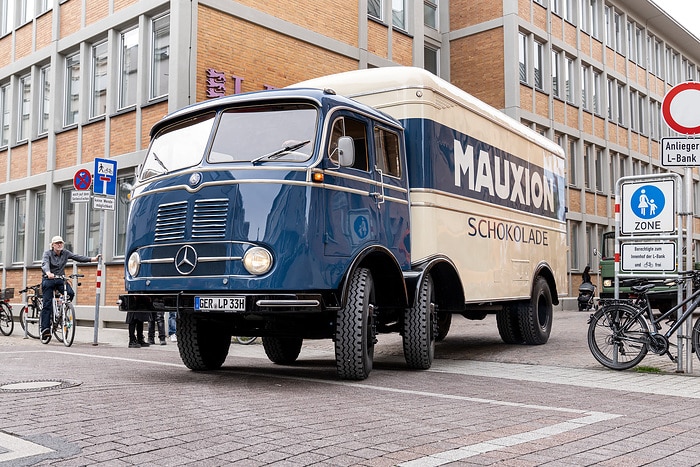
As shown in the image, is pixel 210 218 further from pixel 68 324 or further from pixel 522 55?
pixel 522 55

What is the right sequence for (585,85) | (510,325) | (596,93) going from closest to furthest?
(510,325)
(585,85)
(596,93)

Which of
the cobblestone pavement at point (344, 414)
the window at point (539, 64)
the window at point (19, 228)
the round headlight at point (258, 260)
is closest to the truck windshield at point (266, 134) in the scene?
the round headlight at point (258, 260)

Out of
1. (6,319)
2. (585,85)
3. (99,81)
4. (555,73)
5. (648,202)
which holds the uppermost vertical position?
(585,85)

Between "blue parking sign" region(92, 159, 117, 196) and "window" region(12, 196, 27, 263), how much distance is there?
9676 mm

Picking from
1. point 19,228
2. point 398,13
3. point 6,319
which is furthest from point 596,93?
point 6,319

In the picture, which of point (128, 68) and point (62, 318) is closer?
point (62, 318)

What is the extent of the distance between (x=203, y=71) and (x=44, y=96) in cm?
785

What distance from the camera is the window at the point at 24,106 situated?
2311cm

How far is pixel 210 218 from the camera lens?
7.19 meters

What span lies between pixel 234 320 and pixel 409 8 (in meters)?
17.5

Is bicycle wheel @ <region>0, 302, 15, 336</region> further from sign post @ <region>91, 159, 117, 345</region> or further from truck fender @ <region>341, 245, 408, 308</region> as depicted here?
truck fender @ <region>341, 245, 408, 308</region>

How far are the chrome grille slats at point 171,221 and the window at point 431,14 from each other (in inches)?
887

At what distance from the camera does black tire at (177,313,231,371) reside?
8531 millimetres

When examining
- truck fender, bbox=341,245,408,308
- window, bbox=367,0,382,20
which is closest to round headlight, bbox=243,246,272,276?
truck fender, bbox=341,245,408,308
